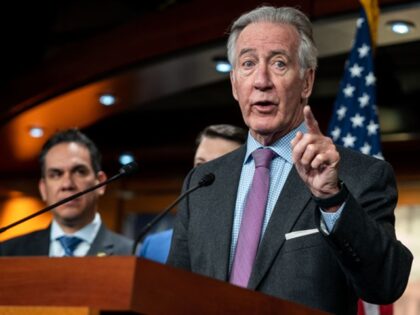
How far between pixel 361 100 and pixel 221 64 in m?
2.20

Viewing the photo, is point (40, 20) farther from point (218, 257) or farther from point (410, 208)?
point (218, 257)

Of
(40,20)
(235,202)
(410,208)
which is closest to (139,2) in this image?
(40,20)

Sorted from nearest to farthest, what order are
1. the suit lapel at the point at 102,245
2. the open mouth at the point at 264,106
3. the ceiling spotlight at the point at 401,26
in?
the open mouth at the point at 264,106 → the suit lapel at the point at 102,245 → the ceiling spotlight at the point at 401,26

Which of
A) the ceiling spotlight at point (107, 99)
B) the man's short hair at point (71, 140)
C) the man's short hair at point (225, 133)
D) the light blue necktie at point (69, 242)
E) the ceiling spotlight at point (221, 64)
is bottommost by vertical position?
the light blue necktie at point (69, 242)

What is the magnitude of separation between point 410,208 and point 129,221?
285cm

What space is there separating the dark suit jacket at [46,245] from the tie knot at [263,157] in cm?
198

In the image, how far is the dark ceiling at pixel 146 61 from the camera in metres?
6.57

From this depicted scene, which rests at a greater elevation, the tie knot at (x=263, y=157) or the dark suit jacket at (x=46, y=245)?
the dark suit jacket at (x=46, y=245)

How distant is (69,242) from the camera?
15.0 ft

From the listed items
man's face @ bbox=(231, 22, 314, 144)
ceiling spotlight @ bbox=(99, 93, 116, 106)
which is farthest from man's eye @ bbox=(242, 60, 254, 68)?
ceiling spotlight @ bbox=(99, 93, 116, 106)

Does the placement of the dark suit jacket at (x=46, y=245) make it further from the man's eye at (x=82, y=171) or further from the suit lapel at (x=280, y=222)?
the suit lapel at (x=280, y=222)

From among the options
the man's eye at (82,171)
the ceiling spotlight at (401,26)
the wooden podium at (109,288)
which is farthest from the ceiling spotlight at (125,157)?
the wooden podium at (109,288)

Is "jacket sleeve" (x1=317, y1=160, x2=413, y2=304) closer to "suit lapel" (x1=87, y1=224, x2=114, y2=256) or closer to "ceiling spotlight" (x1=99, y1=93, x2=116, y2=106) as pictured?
"suit lapel" (x1=87, y1=224, x2=114, y2=256)

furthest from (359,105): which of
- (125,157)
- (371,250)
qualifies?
(125,157)
